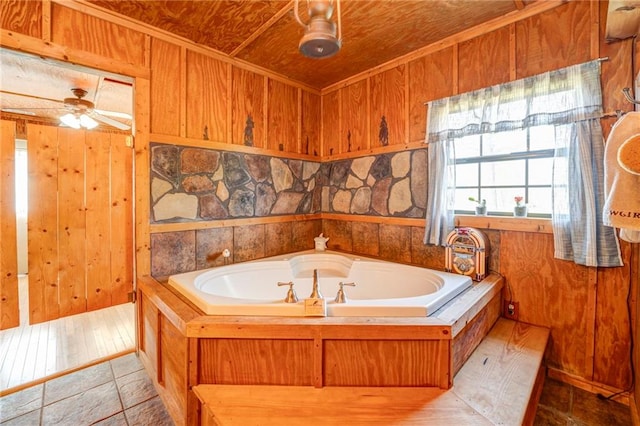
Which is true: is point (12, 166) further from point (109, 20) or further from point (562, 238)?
point (562, 238)

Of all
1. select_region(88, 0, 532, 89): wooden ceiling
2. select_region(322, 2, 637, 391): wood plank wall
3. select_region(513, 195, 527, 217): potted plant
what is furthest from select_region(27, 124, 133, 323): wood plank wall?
select_region(513, 195, 527, 217): potted plant

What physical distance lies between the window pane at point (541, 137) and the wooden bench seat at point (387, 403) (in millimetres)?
1498

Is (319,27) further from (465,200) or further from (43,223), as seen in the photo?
(43,223)

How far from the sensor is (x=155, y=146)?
2.33 meters

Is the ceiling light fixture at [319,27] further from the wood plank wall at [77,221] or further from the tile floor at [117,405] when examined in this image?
the wood plank wall at [77,221]

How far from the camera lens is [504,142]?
2.29 meters

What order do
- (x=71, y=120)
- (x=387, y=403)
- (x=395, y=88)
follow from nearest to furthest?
(x=387, y=403), (x=395, y=88), (x=71, y=120)

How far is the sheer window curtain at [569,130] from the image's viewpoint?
1.81 m

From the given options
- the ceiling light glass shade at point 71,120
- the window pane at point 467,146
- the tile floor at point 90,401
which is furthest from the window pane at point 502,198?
the ceiling light glass shade at point 71,120

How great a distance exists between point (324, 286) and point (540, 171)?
1970mm

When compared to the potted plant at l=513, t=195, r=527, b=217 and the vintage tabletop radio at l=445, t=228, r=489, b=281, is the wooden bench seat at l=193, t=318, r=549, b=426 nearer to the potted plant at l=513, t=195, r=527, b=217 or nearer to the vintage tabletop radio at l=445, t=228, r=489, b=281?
the vintage tabletop radio at l=445, t=228, r=489, b=281

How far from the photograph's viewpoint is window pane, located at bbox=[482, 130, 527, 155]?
2.21 metres

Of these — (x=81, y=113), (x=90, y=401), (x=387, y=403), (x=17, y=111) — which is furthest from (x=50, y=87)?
(x=387, y=403)

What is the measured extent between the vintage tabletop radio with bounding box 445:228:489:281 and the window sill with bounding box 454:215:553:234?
0.14 m
